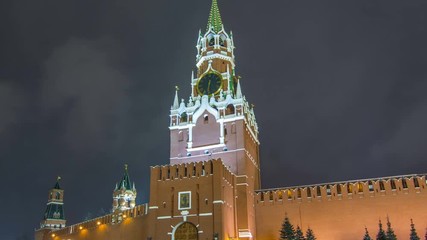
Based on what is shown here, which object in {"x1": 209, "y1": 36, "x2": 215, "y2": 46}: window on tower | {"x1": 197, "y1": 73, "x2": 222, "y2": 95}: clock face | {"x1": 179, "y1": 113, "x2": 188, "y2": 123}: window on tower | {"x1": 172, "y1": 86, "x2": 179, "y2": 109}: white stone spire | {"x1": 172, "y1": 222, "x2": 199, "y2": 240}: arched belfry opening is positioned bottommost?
{"x1": 172, "y1": 222, "x2": 199, "y2": 240}: arched belfry opening

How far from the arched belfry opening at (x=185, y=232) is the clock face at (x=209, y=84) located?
60.3ft

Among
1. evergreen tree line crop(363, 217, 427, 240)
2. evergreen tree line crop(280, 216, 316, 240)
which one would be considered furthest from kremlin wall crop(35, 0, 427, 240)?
evergreen tree line crop(280, 216, 316, 240)

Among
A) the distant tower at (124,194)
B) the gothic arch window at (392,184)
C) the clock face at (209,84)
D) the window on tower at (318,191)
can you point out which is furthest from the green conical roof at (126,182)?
the gothic arch window at (392,184)

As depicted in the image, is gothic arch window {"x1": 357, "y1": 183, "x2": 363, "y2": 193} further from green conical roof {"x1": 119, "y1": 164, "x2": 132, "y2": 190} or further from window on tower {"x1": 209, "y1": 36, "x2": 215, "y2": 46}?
green conical roof {"x1": 119, "y1": 164, "x2": 132, "y2": 190}

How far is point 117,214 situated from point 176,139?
33.7ft

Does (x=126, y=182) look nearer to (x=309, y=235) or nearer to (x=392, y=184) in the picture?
(x=309, y=235)

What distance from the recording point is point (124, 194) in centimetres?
6675

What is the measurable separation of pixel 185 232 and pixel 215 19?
99.8ft

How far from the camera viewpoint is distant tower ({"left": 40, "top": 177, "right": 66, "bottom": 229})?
7681cm

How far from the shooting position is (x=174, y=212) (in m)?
38.8

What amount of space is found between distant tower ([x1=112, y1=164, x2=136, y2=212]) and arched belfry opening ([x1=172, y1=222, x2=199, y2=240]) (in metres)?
28.2

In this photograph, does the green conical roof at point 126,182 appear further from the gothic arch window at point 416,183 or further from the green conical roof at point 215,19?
the gothic arch window at point 416,183

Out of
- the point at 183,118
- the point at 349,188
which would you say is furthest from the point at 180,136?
the point at 349,188

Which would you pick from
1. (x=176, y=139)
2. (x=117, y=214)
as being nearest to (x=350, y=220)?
(x=176, y=139)
